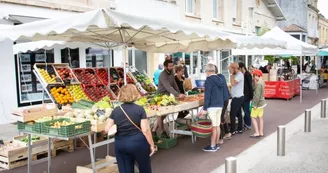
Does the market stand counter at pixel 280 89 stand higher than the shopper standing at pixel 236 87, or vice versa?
the shopper standing at pixel 236 87

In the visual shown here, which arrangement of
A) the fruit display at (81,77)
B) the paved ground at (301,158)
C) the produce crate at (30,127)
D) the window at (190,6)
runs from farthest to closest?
the window at (190,6) < the fruit display at (81,77) < the paved ground at (301,158) < the produce crate at (30,127)

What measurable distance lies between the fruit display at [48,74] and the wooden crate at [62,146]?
2.02 metres

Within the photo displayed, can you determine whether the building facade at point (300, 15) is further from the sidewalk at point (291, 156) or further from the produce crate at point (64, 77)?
the produce crate at point (64, 77)

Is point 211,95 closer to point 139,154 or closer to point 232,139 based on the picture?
point 232,139

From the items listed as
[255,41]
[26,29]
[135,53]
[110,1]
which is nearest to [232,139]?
[255,41]

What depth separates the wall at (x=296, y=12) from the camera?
153 feet

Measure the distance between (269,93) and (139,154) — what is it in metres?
13.4

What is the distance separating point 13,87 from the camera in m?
10.8

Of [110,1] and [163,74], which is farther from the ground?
[110,1]

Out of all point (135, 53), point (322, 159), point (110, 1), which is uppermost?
point (110, 1)

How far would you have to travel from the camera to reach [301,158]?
265 inches

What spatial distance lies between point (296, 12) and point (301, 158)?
149ft

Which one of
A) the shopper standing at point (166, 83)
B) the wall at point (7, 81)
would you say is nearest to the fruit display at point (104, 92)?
the shopper standing at point (166, 83)

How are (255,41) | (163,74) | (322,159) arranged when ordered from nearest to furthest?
(322,159), (163,74), (255,41)
